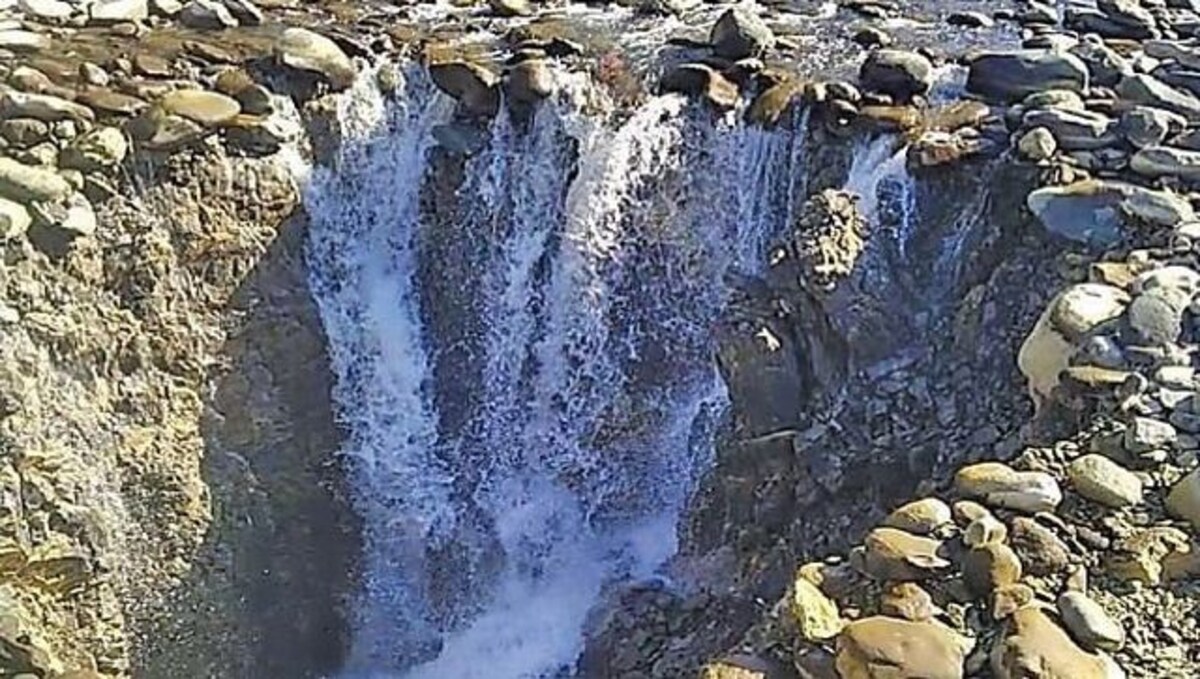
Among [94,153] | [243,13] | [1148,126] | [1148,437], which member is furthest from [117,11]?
[1148,437]

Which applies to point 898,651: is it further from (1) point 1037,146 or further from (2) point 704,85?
(2) point 704,85

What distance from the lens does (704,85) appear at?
731 centimetres

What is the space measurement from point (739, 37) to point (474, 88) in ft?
4.60

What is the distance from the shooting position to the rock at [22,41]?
7512 millimetres

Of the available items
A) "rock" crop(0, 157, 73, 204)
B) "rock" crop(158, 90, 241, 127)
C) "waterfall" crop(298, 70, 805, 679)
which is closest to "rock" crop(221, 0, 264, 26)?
"waterfall" crop(298, 70, 805, 679)

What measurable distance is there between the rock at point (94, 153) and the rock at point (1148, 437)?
434 cm

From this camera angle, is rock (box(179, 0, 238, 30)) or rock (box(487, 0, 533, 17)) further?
rock (box(487, 0, 533, 17))

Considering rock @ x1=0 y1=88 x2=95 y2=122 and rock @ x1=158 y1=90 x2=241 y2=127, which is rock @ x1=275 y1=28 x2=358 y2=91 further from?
rock @ x1=0 y1=88 x2=95 y2=122

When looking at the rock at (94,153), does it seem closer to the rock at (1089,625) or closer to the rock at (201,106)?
the rock at (201,106)

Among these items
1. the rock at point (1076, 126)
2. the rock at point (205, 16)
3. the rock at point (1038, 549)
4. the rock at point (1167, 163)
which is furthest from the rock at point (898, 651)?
the rock at point (205, 16)

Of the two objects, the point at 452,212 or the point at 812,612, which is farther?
the point at 452,212

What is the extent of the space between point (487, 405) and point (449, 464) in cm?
34

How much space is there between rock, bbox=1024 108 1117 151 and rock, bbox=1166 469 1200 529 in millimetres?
2554

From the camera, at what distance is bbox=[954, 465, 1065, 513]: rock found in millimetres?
4098
